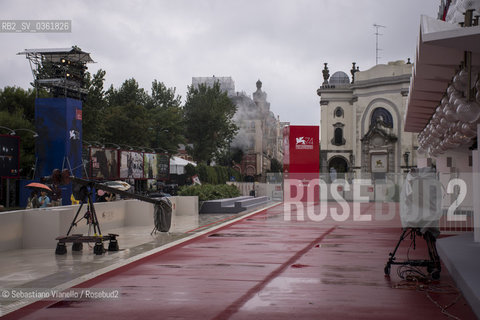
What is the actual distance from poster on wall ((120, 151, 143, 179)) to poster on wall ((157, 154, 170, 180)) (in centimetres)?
351

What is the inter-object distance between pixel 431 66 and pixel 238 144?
95.2 metres

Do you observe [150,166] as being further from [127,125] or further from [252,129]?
[252,129]

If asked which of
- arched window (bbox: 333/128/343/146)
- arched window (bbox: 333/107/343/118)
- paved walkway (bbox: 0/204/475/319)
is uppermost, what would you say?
arched window (bbox: 333/107/343/118)

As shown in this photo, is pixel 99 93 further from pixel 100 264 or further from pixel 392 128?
pixel 100 264

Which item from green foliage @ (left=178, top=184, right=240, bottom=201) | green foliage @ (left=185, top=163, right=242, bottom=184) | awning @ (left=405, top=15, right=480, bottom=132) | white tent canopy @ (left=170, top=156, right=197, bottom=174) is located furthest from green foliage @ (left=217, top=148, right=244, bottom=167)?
awning @ (left=405, top=15, right=480, bottom=132)

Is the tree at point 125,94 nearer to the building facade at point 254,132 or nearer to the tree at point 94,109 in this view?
the tree at point 94,109

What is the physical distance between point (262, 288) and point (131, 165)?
3523cm

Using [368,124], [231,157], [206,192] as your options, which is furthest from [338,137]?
[206,192]

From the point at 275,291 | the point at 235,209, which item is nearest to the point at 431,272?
the point at 275,291

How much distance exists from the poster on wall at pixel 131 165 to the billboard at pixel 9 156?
26.1ft

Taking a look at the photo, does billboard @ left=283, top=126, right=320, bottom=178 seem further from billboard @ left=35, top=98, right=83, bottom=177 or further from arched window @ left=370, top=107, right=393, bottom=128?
arched window @ left=370, top=107, right=393, bottom=128

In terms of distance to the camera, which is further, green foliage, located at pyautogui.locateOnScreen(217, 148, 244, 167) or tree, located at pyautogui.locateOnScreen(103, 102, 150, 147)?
green foliage, located at pyautogui.locateOnScreen(217, 148, 244, 167)

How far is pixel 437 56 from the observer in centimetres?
1180

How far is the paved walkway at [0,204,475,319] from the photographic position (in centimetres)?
794
